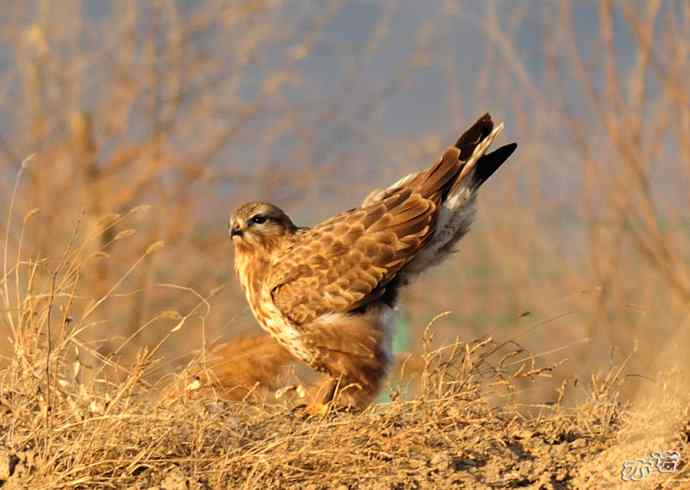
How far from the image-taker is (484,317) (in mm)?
14188

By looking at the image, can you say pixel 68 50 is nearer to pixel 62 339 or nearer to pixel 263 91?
pixel 263 91

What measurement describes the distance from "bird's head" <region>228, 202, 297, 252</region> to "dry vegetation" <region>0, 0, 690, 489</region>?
49 centimetres

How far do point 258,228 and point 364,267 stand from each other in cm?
66

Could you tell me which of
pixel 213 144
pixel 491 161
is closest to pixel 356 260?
pixel 491 161

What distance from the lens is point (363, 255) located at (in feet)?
21.9

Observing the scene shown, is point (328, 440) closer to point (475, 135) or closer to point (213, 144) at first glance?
point (475, 135)

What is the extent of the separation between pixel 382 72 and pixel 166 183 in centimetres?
235

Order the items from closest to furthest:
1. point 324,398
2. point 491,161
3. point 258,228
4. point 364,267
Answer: point 324,398 < point 364,267 < point 491,161 < point 258,228

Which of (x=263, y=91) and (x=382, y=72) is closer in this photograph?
(x=263, y=91)

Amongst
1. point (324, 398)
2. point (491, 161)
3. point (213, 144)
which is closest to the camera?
point (324, 398)

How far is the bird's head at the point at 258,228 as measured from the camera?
6.98 metres

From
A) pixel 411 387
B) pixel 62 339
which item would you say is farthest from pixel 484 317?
pixel 62 339

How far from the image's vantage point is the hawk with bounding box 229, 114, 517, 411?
654 centimetres

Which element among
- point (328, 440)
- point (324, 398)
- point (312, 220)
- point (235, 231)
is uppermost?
point (235, 231)
